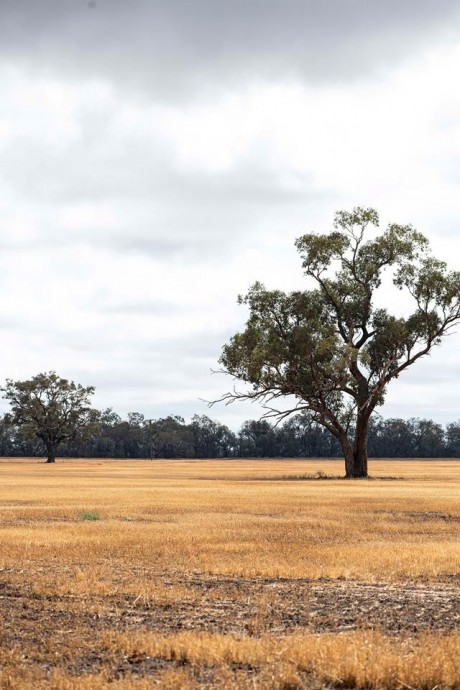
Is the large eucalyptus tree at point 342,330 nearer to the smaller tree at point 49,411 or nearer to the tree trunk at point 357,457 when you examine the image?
the tree trunk at point 357,457

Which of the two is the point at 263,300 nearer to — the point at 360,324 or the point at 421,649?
the point at 360,324

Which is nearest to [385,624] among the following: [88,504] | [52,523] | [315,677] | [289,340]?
[315,677]

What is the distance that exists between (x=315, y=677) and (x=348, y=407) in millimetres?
55127

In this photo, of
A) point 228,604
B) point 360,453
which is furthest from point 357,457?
point 228,604

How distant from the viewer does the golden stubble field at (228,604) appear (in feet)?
29.5

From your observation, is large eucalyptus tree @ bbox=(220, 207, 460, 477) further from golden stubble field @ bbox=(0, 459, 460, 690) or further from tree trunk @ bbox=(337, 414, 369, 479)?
golden stubble field @ bbox=(0, 459, 460, 690)

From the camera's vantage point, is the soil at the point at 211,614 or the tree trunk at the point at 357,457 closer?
the soil at the point at 211,614

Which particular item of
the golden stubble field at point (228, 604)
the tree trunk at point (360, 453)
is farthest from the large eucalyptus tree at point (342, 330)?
the golden stubble field at point (228, 604)

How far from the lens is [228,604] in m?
12.6

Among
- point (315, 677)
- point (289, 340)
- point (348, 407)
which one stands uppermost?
point (289, 340)

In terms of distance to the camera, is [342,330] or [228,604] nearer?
[228,604]

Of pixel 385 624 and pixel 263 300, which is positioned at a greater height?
pixel 263 300

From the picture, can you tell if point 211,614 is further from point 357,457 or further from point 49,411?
point 49,411

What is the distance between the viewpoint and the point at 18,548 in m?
19.1
